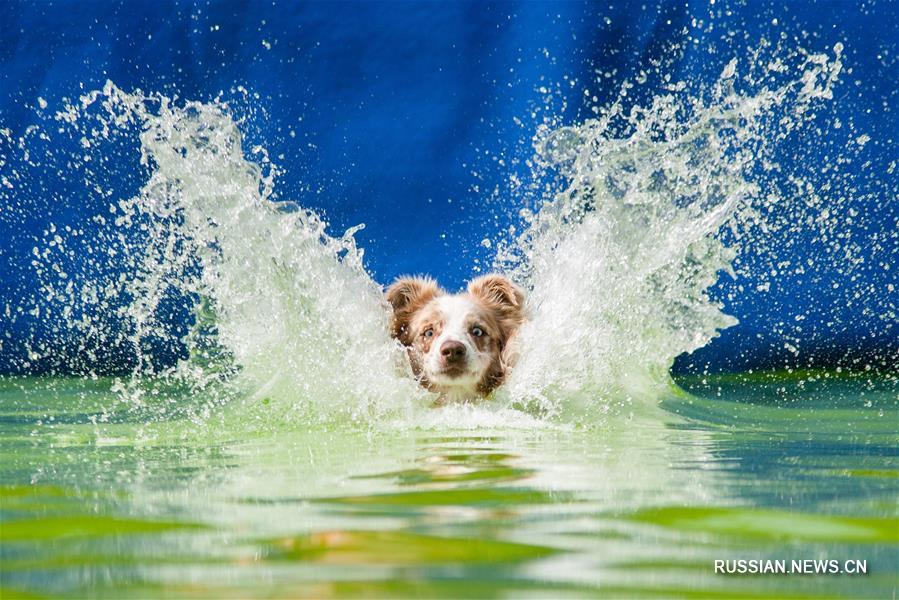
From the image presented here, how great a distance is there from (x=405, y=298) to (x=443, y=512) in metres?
3.34

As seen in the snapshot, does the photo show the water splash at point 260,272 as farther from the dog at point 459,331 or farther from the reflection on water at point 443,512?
the reflection on water at point 443,512

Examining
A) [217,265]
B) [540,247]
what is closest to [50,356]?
[217,265]

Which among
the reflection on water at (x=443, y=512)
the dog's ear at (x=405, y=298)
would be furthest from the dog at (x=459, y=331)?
the reflection on water at (x=443, y=512)

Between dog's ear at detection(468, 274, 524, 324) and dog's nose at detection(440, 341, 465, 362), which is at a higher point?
dog's ear at detection(468, 274, 524, 324)

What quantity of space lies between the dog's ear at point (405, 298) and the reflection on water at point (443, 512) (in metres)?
1.50

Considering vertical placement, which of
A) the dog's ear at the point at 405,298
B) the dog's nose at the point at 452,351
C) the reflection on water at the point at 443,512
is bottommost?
the reflection on water at the point at 443,512

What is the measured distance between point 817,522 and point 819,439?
5.74 feet

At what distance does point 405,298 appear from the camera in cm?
537

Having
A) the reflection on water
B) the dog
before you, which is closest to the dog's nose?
the dog

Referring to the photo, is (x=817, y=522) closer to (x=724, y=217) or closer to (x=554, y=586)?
(x=554, y=586)

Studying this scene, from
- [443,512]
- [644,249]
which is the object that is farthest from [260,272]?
[443,512]

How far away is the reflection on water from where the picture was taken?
1.53m

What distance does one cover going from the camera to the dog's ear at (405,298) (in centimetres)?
530

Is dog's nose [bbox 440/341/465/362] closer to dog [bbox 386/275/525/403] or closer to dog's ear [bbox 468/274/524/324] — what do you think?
dog [bbox 386/275/525/403]
